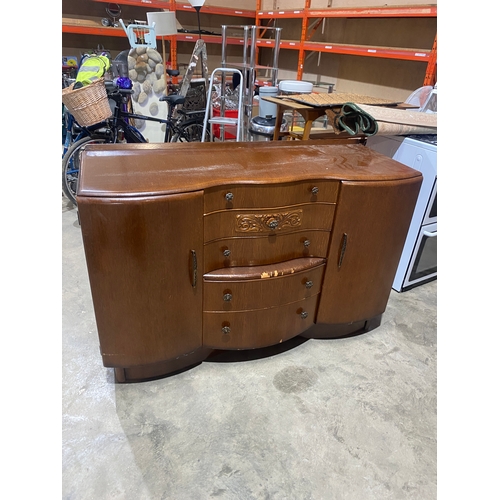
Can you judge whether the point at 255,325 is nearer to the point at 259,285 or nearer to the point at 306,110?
the point at 259,285

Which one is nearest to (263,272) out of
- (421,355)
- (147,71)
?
(421,355)

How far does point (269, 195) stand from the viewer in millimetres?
1297

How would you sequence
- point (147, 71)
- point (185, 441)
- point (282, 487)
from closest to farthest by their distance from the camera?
point (282, 487)
point (185, 441)
point (147, 71)

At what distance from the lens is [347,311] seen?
173 centimetres

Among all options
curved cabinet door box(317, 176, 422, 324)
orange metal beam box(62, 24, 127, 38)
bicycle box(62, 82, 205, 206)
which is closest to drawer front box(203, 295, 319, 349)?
curved cabinet door box(317, 176, 422, 324)

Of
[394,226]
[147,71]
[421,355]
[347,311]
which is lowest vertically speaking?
[421,355]

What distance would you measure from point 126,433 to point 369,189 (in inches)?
52.0

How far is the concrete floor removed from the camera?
1210 millimetres

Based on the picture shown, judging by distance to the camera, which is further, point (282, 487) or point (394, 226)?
point (394, 226)

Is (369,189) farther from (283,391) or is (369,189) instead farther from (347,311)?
(283,391)

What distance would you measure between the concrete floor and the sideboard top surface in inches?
34.6

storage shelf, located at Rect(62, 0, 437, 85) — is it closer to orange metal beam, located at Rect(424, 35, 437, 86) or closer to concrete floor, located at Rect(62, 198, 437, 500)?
orange metal beam, located at Rect(424, 35, 437, 86)

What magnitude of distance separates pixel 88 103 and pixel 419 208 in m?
2.26

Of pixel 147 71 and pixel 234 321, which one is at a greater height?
pixel 147 71
